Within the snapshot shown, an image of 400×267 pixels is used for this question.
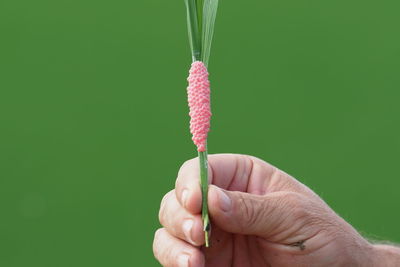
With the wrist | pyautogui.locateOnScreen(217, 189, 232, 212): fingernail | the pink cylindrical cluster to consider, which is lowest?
the wrist

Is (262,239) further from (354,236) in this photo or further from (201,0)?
(201,0)

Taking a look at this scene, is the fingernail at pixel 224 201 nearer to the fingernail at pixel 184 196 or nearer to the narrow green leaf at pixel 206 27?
the fingernail at pixel 184 196

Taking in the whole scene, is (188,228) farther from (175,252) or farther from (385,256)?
(385,256)

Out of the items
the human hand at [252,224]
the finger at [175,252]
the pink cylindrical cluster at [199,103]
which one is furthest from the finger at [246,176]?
the pink cylindrical cluster at [199,103]

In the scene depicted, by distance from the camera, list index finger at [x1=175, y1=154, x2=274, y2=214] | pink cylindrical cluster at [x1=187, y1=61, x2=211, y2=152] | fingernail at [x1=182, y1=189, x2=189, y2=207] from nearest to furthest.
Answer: pink cylindrical cluster at [x1=187, y1=61, x2=211, y2=152], fingernail at [x1=182, y1=189, x2=189, y2=207], index finger at [x1=175, y1=154, x2=274, y2=214]

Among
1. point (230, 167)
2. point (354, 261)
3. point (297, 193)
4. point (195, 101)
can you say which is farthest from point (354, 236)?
point (195, 101)

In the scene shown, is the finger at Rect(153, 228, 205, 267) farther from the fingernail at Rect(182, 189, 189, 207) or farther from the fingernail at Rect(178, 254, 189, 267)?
the fingernail at Rect(182, 189, 189, 207)

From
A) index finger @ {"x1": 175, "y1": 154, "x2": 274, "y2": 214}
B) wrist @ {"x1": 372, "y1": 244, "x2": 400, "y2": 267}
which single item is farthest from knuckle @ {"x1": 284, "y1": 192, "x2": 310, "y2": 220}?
wrist @ {"x1": 372, "y1": 244, "x2": 400, "y2": 267}
